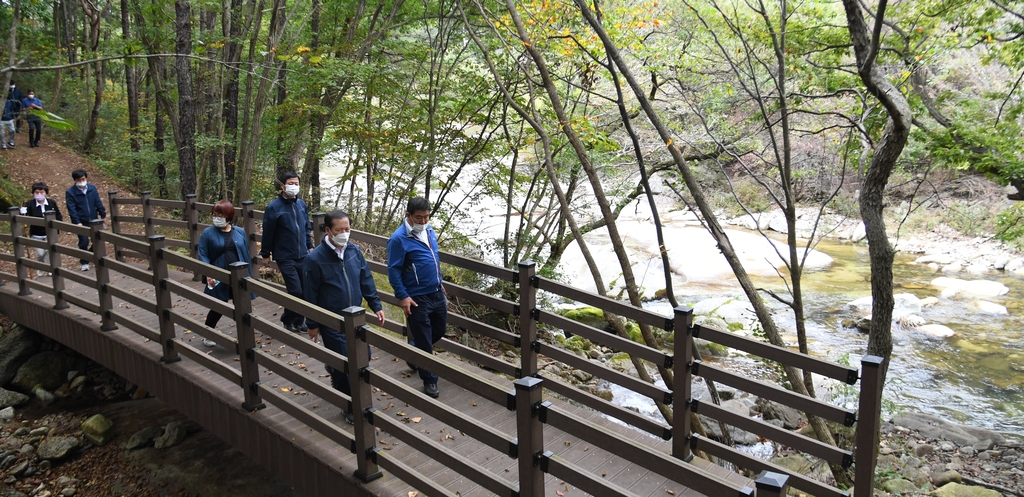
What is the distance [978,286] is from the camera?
676 inches

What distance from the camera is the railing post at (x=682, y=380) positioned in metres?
4.05

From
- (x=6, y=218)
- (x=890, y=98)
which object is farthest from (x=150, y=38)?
(x=890, y=98)

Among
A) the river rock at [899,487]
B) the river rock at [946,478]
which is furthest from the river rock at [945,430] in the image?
the river rock at [899,487]

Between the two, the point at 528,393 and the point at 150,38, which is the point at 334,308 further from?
the point at 150,38

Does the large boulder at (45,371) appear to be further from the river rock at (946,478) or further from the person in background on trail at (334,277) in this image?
the river rock at (946,478)

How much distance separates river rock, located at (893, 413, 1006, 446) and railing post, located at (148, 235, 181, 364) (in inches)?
409

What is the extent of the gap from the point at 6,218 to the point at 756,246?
19.7m

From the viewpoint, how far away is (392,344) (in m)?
3.74

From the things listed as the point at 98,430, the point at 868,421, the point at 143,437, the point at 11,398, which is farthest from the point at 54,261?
the point at 868,421

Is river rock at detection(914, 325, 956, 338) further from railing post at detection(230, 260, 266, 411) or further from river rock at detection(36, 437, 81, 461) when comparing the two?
river rock at detection(36, 437, 81, 461)

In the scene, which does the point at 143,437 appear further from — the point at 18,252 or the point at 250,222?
the point at 18,252

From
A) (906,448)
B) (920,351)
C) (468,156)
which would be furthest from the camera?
(920,351)

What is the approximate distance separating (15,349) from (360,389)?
22.6 ft

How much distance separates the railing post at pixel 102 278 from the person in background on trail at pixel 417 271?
3.39 metres
